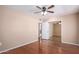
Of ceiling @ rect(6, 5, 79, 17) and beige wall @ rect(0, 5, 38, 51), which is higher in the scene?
ceiling @ rect(6, 5, 79, 17)

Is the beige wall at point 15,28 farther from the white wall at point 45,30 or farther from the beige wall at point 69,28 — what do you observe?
the beige wall at point 69,28

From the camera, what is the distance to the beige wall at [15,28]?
5.79 feet

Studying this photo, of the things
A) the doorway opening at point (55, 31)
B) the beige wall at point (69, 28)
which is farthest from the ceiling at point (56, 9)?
the doorway opening at point (55, 31)

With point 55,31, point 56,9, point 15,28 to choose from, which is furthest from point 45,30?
point 15,28

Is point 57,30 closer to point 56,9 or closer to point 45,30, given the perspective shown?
point 45,30

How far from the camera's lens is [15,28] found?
183cm

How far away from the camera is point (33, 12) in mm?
1823

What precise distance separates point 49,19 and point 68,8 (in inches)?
16.4

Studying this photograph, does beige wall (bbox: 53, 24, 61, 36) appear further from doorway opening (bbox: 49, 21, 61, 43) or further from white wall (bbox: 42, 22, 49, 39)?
white wall (bbox: 42, 22, 49, 39)

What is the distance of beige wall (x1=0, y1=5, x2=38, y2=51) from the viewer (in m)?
1.77

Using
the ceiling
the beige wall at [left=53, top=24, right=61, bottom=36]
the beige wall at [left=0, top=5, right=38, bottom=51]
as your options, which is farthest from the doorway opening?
the beige wall at [left=0, top=5, right=38, bottom=51]
